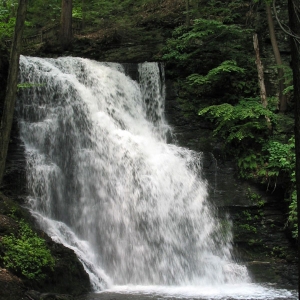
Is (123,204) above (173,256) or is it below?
above

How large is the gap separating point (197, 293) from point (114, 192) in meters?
3.99

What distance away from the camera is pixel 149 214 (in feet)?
35.9

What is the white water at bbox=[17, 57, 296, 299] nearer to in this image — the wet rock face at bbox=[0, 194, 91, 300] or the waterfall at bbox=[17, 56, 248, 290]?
the waterfall at bbox=[17, 56, 248, 290]

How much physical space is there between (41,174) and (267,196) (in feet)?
23.4

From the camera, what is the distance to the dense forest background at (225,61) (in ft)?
41.7

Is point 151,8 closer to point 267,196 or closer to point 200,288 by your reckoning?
point 267,196

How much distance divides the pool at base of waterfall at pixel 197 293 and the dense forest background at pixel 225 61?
246 cm

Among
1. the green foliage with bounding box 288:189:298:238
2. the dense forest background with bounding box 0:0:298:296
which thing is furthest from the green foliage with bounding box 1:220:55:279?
the green foliage with bounding box 288:189:298:238

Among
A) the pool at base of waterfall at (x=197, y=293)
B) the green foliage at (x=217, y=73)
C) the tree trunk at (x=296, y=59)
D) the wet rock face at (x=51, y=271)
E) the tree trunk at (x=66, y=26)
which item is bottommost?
the pool at base of waterfall at (x=197, y=293)

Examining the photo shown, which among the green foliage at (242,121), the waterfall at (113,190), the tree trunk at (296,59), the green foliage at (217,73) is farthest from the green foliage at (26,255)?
the green foliage at (217,73)

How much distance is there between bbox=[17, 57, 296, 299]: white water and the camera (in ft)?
32.0

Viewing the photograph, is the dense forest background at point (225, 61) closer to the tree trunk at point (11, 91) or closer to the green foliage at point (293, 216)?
the green foliage at point (293, 216)

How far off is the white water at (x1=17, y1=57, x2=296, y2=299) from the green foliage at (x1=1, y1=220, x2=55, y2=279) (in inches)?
56.2

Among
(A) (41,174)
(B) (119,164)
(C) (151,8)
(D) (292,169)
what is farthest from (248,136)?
(C) (151,8)
